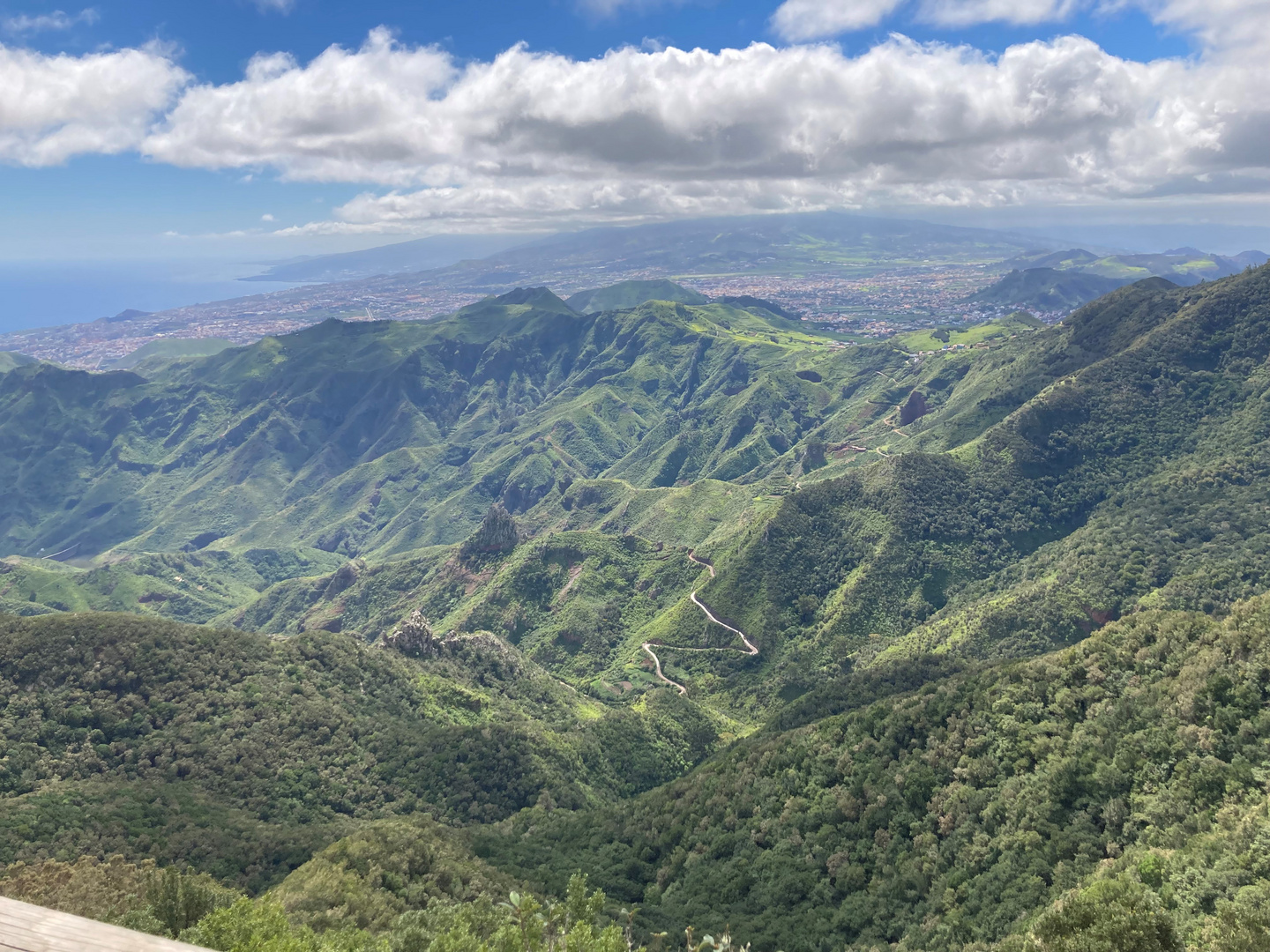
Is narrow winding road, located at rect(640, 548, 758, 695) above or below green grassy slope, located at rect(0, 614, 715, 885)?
below

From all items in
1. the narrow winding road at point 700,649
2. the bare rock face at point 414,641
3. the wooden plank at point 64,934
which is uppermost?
the wooden plank at point 64,934

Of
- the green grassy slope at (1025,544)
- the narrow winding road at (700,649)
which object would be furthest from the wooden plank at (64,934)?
the narrow winding road at (700,649)

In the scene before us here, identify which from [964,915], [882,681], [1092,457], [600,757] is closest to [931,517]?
[1092,457]

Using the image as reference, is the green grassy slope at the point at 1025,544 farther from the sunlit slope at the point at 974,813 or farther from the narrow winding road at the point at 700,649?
the sunlit slope at the point at 974,813

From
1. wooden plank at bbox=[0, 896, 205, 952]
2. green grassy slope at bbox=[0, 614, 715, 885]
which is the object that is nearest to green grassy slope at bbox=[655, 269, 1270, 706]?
green grassy slope at bbox=[0, 614, 715, 885]

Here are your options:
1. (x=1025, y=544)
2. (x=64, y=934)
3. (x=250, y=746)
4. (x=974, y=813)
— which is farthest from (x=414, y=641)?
(x=64, y=934)

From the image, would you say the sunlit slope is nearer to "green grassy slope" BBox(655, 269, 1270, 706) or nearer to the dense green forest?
the dense green forest

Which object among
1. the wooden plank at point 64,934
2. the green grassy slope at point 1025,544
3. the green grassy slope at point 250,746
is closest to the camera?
the wooden plank at point 64,934
